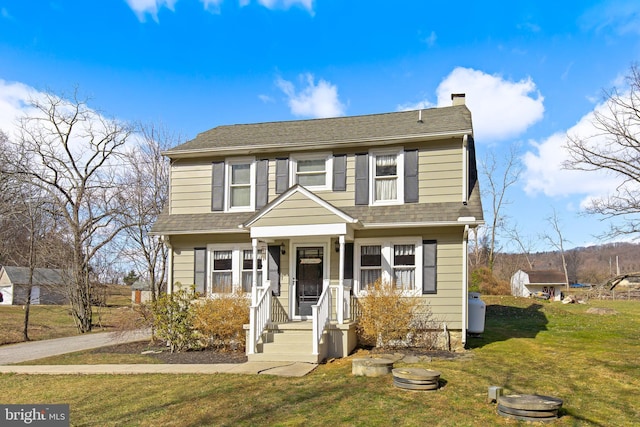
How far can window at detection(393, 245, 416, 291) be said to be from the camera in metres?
12.6

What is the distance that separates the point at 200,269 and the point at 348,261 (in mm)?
4249

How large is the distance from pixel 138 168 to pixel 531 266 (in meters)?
44.6

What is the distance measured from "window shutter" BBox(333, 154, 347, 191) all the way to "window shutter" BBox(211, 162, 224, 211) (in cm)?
334

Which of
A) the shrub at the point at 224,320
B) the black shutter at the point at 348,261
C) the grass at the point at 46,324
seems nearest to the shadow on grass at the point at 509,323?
the black shutter at the point at 348,261

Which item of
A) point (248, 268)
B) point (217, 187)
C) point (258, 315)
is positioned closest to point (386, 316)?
point (258, 315)

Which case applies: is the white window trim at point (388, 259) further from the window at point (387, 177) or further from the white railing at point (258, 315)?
the white railing at point (258, 315)

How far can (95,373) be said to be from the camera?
10188 mm

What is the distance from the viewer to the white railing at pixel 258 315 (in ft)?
36.8

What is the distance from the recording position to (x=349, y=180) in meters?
13.6

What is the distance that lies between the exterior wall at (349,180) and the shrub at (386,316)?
8.95 feet

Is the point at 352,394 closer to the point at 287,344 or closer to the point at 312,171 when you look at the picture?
the point at 287,344

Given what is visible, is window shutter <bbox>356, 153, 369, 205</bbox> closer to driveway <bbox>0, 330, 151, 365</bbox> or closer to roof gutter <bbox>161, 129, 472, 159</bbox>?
roof gutter <bbox>161, 129, 472, 159</bbox>

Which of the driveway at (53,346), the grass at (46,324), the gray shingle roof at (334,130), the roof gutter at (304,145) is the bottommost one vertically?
the grass at (46,324)

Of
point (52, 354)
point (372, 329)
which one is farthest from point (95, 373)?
point (372, 329)
